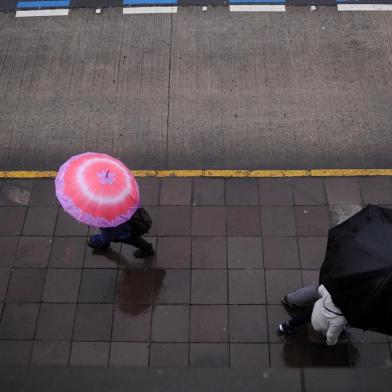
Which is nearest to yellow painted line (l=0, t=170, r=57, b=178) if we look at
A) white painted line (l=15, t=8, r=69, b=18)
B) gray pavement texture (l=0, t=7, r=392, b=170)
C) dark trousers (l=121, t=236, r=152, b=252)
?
gray pavement texture (l=0, t=7, r=392, b=170)

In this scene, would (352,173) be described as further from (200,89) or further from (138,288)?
(138,288)

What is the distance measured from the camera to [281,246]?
5.98 meters

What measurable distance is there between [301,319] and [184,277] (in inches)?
57.7

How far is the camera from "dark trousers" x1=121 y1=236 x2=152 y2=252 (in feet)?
17.8

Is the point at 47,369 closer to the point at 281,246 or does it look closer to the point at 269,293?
the point at 269,293

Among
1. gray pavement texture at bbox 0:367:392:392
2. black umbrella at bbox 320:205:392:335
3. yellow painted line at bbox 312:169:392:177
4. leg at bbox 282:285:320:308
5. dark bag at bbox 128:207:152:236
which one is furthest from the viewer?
yellow painted line at bbox 312:169:392:177

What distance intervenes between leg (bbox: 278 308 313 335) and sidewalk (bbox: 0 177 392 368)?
16 cm

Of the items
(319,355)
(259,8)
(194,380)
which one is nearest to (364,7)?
(259,8)

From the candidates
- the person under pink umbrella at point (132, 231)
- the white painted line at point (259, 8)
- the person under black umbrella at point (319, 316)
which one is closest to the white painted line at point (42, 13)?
the white painted line at point (259, 8)

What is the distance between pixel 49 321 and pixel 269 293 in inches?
99.0

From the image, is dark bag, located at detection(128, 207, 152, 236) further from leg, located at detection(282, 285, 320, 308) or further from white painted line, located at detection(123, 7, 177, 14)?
white painted line, located at detection(123, 7, 177, 14)

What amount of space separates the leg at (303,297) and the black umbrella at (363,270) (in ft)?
3.73

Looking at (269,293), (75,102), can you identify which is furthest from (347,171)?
(75,102)

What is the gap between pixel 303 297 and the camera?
525 centimetres
